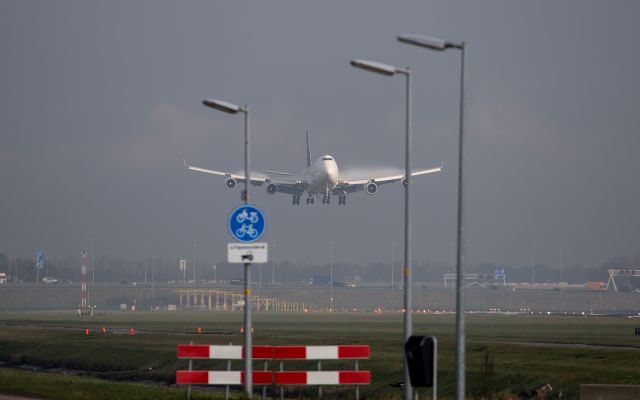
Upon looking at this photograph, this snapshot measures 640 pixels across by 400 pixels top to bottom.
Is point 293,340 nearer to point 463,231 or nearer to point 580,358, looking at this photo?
point 580,358

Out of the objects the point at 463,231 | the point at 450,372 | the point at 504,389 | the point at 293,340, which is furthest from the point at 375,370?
the point at 463,231

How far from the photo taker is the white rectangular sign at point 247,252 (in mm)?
33344

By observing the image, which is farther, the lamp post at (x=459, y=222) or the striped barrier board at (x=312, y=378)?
the striped barrier board at (x=312, y=378)

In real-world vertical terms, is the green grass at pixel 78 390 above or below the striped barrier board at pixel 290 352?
below

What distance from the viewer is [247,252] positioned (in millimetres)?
33438

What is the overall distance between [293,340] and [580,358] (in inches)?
838

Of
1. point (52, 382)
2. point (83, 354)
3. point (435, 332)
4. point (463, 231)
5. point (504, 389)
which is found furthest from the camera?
point (435, 332)

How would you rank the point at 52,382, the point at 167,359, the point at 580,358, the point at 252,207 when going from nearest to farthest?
1. the point at 252,207
2. the point at 52,382
3. the point at 580,358
4. the point at 167,359

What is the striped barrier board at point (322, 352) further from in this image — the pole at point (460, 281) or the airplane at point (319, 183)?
the airplane at point (319, 183)

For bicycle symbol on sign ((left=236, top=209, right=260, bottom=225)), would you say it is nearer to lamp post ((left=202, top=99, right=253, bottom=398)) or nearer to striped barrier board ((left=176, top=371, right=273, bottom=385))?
lamp post ((left=202, top=99, right=253, bottom=398))

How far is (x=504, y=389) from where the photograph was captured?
151 ft

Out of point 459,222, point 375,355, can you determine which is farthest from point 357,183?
point 459,222

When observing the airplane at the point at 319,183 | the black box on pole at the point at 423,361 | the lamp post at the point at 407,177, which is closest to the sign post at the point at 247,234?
the lamp post at the point at 407,177

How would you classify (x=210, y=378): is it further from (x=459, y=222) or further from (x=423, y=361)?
(x=423, y=361)
